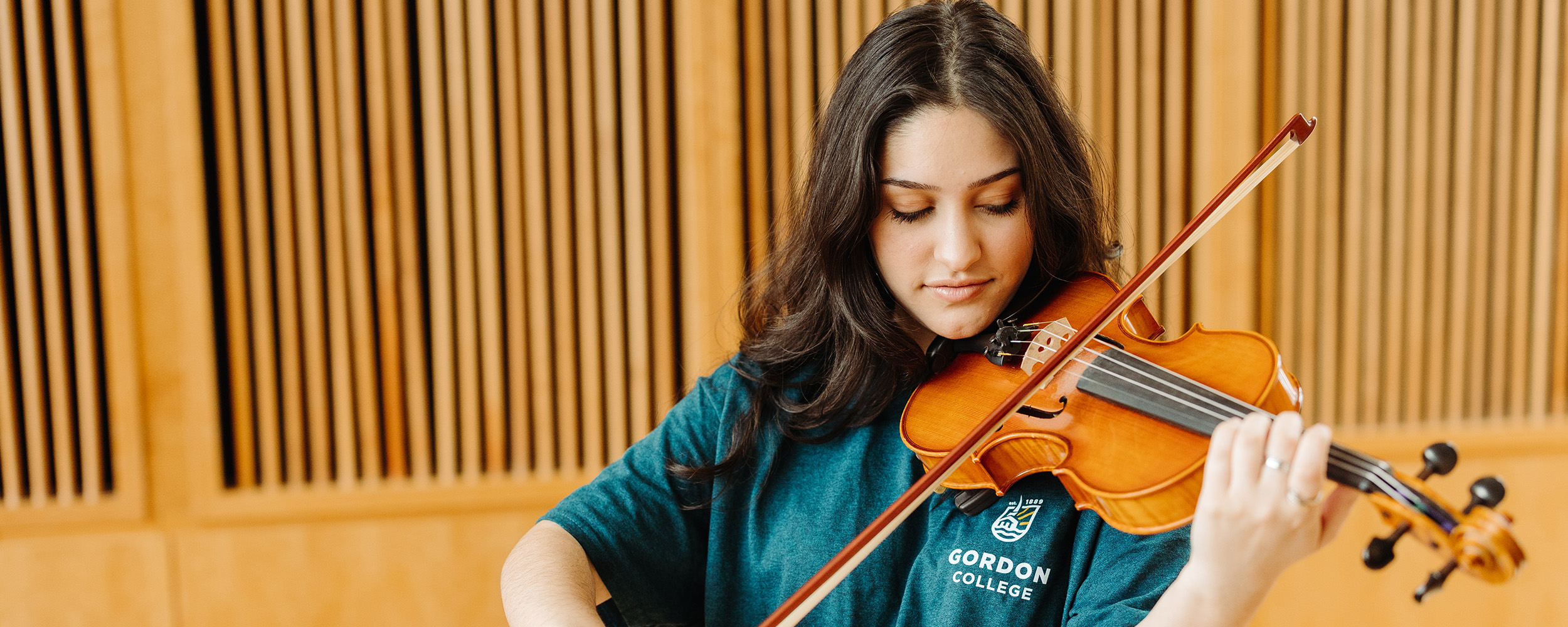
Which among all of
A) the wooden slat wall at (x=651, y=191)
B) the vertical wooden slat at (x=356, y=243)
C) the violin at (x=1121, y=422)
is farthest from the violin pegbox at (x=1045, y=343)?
the vertical wooden slat at (x=356, y=243)

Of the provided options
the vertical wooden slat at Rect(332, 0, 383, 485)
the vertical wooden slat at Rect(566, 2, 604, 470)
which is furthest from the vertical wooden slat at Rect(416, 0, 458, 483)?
the vertical wooden slat at Rect(566, 2, 604, 470)

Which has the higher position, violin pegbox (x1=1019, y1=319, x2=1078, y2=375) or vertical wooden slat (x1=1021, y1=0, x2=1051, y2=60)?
vertical wooden slat (x1=1021, y1=0, x2=1051, y2=60)

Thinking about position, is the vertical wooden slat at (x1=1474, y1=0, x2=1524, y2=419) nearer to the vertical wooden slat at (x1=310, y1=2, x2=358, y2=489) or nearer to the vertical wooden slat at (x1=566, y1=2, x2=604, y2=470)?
the vertical wooden slat at (x1=566, y1=2, x2=604, y2=470)

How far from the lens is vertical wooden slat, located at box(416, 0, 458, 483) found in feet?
5.64

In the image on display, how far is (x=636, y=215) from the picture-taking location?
1.80 metres

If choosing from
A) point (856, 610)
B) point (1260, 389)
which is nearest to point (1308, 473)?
point (1260, 389)

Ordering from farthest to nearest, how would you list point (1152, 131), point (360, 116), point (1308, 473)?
point (1152, 131) < point (360, 116) < point (1308, 473)

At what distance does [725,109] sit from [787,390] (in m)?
0.89

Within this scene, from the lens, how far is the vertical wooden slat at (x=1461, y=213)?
188 centimetres

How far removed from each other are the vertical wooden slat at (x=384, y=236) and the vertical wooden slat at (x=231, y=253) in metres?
0.22

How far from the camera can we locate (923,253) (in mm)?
864

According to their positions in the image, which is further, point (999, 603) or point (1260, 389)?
point (999, 603)

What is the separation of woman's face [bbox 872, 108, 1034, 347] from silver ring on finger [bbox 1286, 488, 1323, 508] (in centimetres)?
33

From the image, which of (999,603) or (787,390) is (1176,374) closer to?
(999,603)
